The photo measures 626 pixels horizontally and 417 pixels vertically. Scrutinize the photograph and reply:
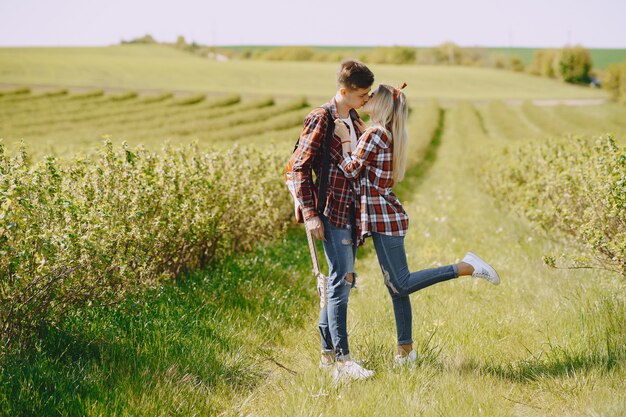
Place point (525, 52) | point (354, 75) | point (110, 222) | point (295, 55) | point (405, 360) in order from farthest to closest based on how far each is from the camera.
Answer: point (525, 52)
point (295, 55)
point (110, 222)
point (405, 360)
point (354, 75)

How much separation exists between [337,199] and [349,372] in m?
1.14

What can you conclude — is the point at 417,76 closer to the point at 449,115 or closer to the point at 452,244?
the point at 449,115

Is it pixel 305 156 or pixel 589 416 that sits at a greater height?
pixel 305 156

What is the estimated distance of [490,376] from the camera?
3830 mm

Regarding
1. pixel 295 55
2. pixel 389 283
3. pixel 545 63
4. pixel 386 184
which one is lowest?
pixel 389 283

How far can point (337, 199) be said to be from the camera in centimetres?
379

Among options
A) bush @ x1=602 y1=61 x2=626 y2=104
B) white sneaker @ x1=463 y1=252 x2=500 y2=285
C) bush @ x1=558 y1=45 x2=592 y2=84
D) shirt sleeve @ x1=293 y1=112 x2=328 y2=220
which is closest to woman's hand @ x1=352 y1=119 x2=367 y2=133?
shirt sleeve @ x1=293 y1=112 x2=328 y2=220

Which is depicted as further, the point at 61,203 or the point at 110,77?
the point at 110,77

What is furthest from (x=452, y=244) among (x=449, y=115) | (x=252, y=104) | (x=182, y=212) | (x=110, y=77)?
(x=110, y=77)

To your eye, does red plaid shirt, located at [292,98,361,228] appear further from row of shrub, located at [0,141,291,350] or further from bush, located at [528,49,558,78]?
bush, located at [528,49,558,78]

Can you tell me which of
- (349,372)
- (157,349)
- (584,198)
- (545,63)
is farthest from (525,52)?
(157,349)

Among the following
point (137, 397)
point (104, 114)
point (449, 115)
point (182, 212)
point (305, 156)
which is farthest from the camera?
point (449, 115)

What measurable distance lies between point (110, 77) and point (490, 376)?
190ft

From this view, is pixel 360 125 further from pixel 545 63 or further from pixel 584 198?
pixel 545 63
